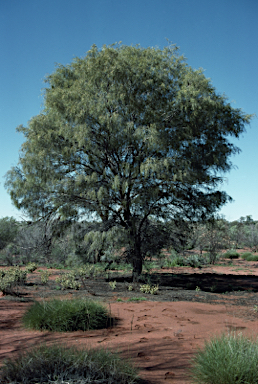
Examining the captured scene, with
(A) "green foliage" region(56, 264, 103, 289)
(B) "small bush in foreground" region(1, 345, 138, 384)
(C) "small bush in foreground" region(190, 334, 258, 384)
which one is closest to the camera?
(B) "small bush in foreground" region(1, 345, 138, 384)

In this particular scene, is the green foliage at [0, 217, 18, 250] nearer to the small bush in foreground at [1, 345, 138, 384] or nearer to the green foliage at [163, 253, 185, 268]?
the green foliage at [163, 253, 185, 268]

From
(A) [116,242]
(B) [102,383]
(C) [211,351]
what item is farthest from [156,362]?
(A) [116,242]

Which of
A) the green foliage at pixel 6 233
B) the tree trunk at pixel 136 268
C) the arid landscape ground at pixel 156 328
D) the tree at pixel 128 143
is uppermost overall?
the tree at pixel 128 143

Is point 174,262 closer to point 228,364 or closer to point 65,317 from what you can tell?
point 65,317

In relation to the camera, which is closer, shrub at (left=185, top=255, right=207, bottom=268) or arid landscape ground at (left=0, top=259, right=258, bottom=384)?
arid landscape ground at (left=0, top=259, right=258, bottom=384)

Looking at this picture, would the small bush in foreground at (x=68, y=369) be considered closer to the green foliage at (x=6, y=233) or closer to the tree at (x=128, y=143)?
the tree at (x=128, y=143)

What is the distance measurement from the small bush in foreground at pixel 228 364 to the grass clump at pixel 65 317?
2.20 meters

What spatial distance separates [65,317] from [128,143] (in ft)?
24.2

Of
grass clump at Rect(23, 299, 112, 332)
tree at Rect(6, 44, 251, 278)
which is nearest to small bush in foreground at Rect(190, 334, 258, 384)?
grass clump at Rect(23, 299, 112, 332)

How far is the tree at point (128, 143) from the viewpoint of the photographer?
36.9 ft

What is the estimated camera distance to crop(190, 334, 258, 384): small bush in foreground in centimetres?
304

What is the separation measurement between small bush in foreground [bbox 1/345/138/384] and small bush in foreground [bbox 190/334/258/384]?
72cm

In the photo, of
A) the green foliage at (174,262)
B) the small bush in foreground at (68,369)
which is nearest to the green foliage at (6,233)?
the green foliage at (174,262)

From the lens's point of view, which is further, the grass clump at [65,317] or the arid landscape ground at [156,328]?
the grass clump at [65,317]
